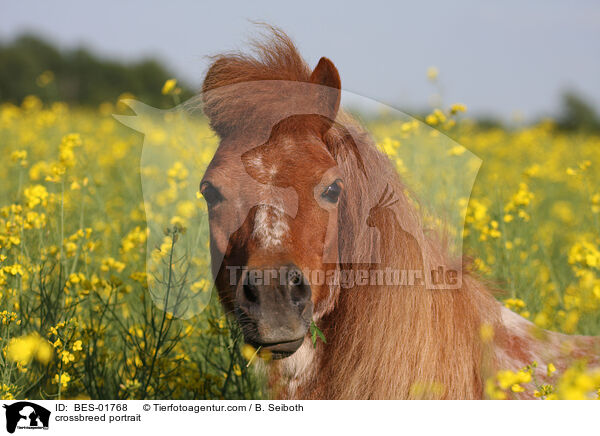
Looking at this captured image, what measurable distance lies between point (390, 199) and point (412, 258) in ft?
0.79

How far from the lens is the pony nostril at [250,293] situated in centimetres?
153

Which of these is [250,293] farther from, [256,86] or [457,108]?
[457,108]

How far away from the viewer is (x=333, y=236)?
1.77 metres

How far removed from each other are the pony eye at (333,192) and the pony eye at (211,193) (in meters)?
0.38

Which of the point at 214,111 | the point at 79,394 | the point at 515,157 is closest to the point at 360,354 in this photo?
the point at 214,111

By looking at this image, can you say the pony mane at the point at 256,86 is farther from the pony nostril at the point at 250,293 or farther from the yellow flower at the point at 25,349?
the yellow flower at the point at 25,349

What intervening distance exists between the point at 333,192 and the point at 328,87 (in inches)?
15.4

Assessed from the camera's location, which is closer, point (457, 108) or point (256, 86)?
point (256, 86)

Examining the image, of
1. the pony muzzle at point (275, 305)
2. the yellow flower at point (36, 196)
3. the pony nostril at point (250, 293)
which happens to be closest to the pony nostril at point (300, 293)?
the pony muzzle at point (275, 305)

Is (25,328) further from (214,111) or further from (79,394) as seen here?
(214,111)

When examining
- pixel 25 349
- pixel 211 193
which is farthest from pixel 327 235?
pixel 25 349

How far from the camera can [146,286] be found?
2.50 meters

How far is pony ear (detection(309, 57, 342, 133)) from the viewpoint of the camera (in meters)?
1.76

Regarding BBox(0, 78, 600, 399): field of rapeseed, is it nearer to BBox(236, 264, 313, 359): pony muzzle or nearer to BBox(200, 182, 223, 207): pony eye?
BBox(236, 264, 313, 359): pony muzzle
